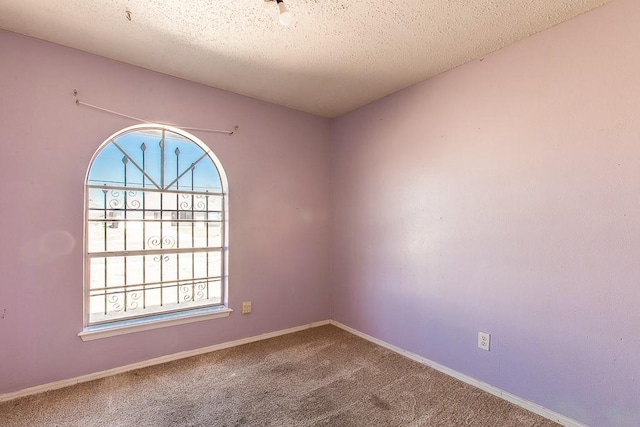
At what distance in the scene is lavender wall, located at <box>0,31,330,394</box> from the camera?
1.99 metres

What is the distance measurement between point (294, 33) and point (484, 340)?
248 cm

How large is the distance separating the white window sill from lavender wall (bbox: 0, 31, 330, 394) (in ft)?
0.18

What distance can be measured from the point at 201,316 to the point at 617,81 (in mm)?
3280

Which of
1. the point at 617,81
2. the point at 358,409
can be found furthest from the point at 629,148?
the point at 358,409

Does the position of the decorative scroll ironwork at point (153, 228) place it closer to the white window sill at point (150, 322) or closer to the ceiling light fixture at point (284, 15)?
the white window sill at point (150, 322)

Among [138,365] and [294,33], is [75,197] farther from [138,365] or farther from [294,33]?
[294,33]

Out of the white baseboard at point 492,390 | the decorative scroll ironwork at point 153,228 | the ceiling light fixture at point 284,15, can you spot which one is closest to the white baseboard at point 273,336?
the white baseboard at point 492,390

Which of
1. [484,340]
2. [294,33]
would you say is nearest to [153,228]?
[294,33]

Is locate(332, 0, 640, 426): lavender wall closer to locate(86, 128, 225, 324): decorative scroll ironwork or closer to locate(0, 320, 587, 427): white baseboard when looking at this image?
locate(0, 320, 587, 427): white baseboard

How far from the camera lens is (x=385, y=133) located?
2.94 meters

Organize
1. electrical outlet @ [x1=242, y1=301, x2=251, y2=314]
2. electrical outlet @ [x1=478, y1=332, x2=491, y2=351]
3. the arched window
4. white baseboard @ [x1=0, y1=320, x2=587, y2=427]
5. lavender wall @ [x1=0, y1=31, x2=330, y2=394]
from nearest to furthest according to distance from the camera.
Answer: white baseboard @ [x1=0, y1=320, x2=587, y2=427], lavender wall @ [x1=0, y1=31, x2=330, y2=394], electrical outlet @ [x1=478, y1=332, x2=491, y2=351], the arched window, electrical outlet @ [x1=242, y1=301, x2=251, y2=314]

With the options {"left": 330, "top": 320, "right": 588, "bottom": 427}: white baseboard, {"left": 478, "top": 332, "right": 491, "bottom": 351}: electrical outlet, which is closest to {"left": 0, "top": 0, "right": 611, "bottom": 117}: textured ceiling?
{"left": 478, "top": 332, "right": 491, "bottom": 351}: electrical outlet

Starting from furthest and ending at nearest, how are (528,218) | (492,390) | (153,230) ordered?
(153,230)
(492,390)
(528,218)

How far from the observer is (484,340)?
2172 millimetres
